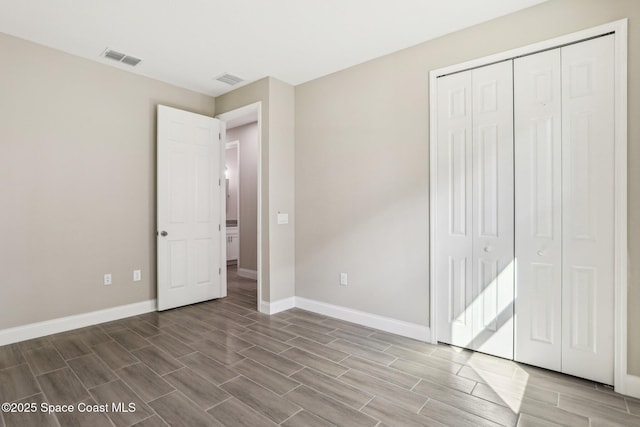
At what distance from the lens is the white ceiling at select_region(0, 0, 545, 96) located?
260cm

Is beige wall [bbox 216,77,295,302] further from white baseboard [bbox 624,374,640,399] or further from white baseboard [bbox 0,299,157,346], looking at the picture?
white baseboard [bbox 624,374,640,399]

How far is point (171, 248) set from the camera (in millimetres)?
4105

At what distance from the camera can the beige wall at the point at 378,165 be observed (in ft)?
9.11

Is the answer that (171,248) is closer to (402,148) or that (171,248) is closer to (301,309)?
(301,309)

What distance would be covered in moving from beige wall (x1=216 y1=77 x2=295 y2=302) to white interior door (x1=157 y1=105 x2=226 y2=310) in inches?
34.0

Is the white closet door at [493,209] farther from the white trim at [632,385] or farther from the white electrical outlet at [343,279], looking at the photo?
the white electrical outlet at [343,279]

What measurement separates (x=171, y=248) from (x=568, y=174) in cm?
413

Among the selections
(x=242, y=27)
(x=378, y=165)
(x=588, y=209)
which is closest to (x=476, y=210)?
(x=588, y=209)

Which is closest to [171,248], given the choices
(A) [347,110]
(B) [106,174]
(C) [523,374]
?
(B) [106,174]

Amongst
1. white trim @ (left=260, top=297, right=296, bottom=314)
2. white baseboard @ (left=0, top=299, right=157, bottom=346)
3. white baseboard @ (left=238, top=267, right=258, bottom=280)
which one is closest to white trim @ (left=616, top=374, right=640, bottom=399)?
white trim @ (left=260, top=297, right=296, bottom=314)

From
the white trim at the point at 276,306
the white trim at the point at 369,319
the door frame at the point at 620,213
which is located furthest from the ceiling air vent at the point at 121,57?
the door frame at the point at 620,213

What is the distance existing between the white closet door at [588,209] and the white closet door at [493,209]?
0.37 metres

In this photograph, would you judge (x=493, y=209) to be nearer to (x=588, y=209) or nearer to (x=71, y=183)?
(x=588, y=209)

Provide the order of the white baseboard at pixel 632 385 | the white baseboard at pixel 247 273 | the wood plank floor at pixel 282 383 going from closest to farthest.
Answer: the wood plank floor at pixel 282 383 < the white baseboard at pixel 632 385 < the white baseboard at pixel 247 273
